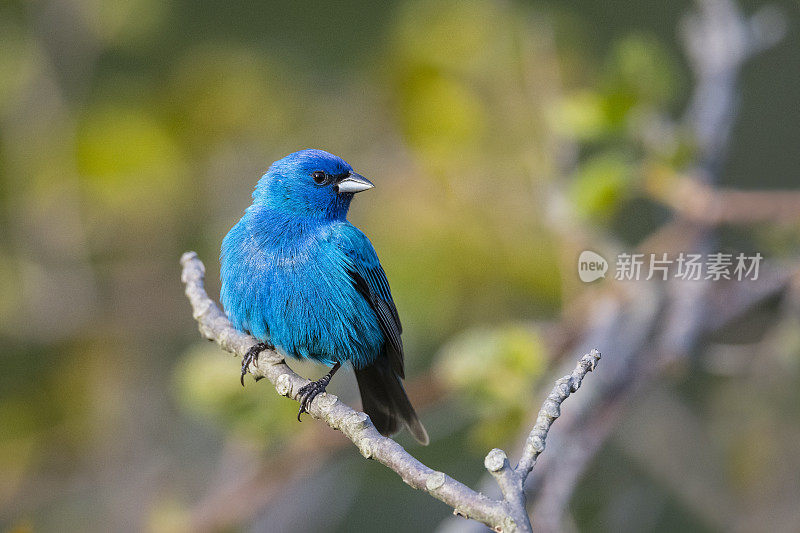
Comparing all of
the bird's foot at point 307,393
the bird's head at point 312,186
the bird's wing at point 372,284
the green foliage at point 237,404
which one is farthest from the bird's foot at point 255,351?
the green foliage at point 237,404

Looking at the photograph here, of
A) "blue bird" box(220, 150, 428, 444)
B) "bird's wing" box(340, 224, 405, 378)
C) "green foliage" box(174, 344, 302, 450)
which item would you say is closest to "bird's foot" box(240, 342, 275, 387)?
"blue bird" box(220, 150, 428, 444)

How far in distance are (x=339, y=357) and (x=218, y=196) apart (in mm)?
3178

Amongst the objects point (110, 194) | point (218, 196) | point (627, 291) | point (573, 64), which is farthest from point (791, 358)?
point (110, 194)

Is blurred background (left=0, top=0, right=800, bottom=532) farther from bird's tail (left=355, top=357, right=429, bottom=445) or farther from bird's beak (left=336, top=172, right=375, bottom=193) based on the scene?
bird's beak (left=336, top=172, right=375, bottom=193)

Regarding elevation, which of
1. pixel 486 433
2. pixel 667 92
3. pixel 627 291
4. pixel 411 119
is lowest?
pixel 486 433

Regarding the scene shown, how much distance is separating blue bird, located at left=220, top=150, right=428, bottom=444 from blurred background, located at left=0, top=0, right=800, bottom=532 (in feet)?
1.79

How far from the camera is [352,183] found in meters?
3.44

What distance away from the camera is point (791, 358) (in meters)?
4.51

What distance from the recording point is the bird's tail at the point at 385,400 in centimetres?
332

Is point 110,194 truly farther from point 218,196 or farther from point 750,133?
point 750,133

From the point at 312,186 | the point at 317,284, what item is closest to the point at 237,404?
the point at 317,284

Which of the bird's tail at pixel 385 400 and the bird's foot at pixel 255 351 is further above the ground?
the bird's foot at pixel 255 351

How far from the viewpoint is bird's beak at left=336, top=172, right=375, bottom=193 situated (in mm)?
3408

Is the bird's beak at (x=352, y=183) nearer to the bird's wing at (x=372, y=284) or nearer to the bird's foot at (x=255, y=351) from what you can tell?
the bird's wing at (x=372, y=284)
